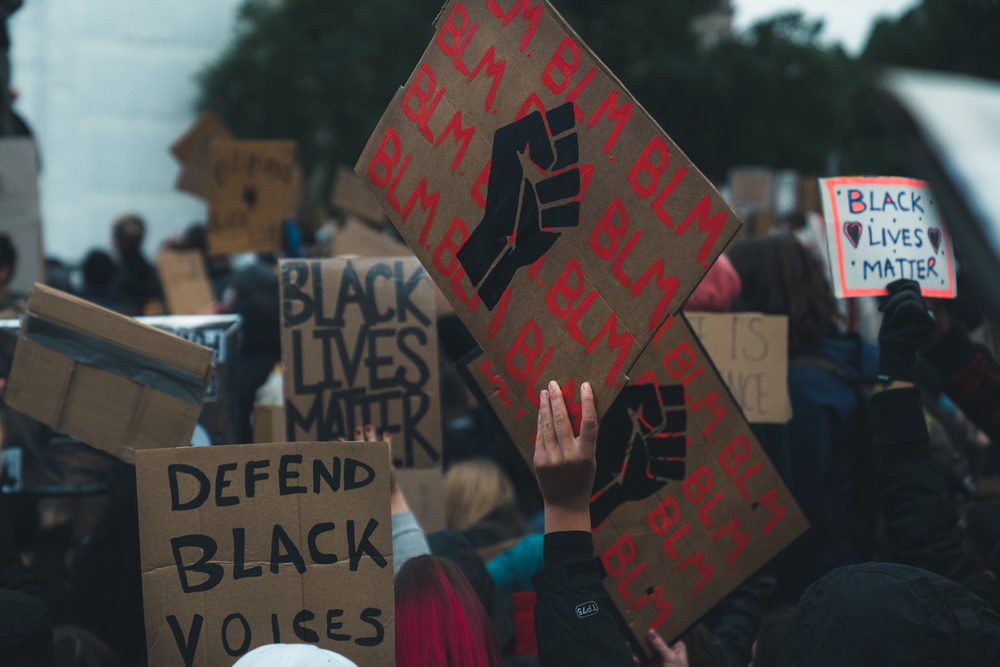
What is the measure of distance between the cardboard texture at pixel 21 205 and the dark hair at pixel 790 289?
3.04 metres

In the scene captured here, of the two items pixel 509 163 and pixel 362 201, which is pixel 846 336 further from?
pixel 362 201

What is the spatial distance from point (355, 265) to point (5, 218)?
6.92 feet

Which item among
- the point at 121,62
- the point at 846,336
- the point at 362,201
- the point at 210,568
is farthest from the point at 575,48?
the point at 121,62

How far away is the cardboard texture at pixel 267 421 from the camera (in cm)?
311

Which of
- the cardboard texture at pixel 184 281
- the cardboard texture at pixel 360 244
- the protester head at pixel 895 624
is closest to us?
the protester head at pixel 895 624

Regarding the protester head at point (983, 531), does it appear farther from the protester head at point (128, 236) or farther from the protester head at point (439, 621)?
the protester head at point (128, 236)

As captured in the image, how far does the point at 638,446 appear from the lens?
235cm

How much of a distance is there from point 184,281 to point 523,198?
14.3 ft

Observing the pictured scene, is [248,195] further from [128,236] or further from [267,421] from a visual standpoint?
[267,421]

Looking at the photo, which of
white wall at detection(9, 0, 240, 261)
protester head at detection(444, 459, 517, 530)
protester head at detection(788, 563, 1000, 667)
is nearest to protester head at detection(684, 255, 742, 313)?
protester head at detection(444, 459, 517, 530)

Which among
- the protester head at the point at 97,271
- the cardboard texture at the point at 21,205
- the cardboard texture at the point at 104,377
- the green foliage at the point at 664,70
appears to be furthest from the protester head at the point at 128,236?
the green foliage at the point at 664,70

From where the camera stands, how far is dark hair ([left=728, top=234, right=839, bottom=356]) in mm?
3115

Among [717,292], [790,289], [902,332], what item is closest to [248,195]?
[717,292]

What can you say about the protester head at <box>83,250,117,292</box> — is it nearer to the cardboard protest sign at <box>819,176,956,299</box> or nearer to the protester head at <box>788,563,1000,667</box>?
the cardboard protest sign at <box>819,176,956,299</box>
